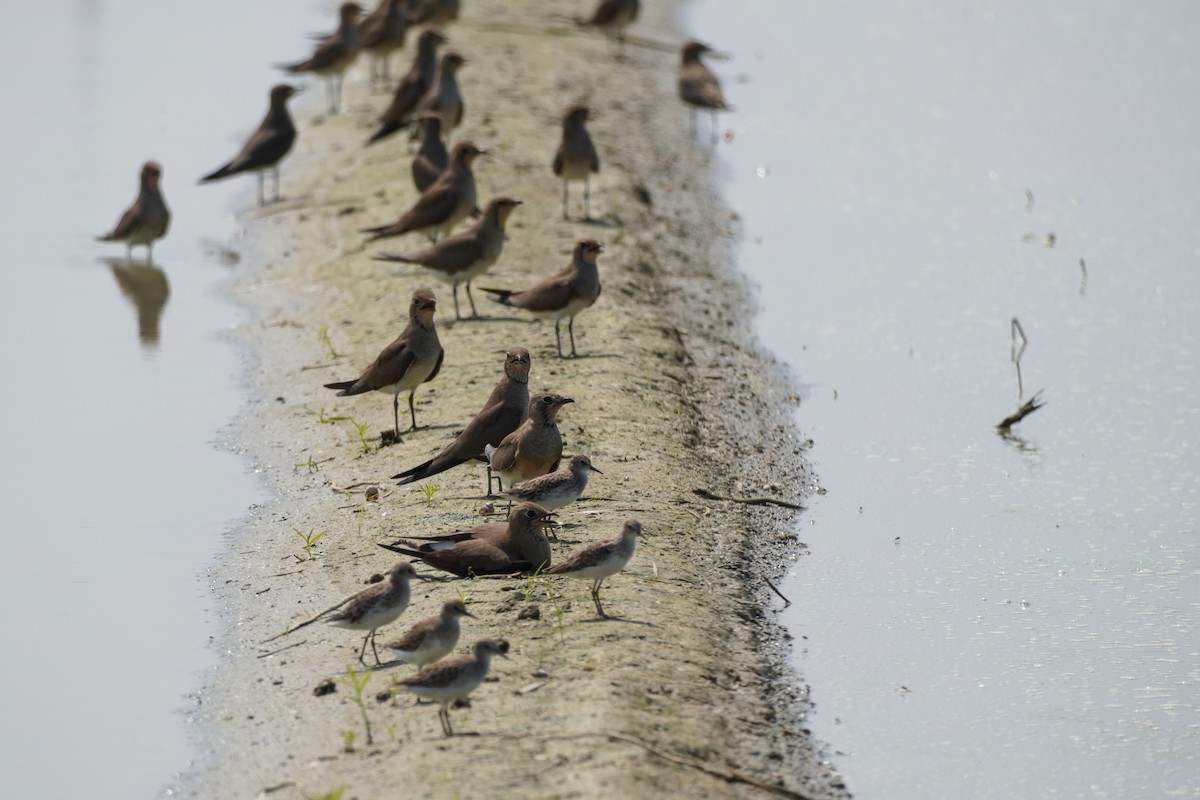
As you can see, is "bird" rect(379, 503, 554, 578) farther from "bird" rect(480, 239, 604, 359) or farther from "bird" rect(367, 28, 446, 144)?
"bird" rect(367, 28, 446, 144)

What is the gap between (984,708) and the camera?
6668 millimetres

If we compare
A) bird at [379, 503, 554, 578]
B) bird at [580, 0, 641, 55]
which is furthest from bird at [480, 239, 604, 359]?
bird at [580, 0, 641, 55]

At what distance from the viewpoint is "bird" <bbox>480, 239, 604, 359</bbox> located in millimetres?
10297

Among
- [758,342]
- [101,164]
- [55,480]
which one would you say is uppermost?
[101,164]

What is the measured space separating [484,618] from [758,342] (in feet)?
17.0

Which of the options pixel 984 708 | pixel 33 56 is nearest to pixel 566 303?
pixel 984 708

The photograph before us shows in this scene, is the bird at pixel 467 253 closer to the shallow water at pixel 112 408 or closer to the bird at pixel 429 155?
the shallow water at pixel 112 408

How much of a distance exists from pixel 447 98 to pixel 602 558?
9.34 meters

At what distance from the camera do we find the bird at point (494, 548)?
7.11 meters

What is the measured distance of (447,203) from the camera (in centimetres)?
1242

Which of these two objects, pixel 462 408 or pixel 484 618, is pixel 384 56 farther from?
pixel 484 618

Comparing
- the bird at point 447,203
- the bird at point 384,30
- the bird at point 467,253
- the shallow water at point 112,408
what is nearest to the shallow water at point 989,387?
the bird at point 467,253

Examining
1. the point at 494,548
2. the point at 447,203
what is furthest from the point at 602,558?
the point at 447,203

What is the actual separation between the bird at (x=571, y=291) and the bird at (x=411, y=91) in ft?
18.2
